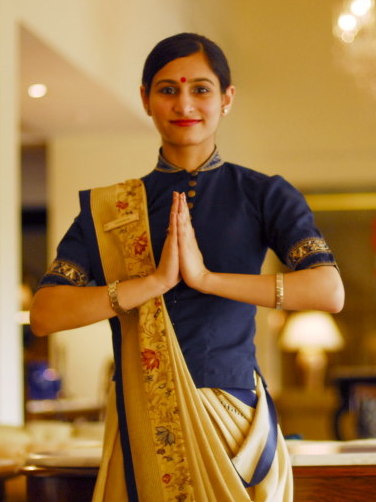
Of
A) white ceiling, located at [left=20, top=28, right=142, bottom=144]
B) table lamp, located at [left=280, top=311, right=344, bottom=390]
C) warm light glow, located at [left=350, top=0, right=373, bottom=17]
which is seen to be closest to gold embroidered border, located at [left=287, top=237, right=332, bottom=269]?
white ceiling, located at [left=20, top=28, right=142, bottom=144]

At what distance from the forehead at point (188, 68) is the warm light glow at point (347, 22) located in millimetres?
6035

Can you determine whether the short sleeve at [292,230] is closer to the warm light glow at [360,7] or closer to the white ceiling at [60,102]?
the white ceiling at [60,102]

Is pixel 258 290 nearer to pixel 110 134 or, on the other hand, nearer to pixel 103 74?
pixel 103 74

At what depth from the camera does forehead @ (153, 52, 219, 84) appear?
5.81 feet

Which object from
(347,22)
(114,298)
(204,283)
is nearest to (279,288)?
(204,283)

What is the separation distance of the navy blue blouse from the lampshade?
30.0 feet

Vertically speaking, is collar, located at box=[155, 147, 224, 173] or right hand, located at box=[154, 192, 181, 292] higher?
collar, located at box=[155, 147, 224, 173]

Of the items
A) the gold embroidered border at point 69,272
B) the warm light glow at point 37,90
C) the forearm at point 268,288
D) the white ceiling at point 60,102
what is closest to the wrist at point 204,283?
the forearm at point 268,288

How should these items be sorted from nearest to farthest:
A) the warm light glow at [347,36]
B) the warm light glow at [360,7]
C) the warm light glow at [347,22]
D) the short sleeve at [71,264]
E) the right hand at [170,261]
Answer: the right hand at [170,261], the short sleeve at [71,264], the warm light glow at [360,7], the warm light glow at [347,22], the warm light glow at [347,36]

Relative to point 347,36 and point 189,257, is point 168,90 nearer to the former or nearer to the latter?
point 189,257

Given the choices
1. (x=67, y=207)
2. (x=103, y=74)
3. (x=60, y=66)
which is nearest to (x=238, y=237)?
(x=60, y=66)

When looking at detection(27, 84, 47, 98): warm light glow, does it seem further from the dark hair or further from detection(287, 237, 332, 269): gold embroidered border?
detection(287, 237, 332, 269): gold embroidered border

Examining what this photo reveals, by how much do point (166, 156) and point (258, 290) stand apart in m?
0.36

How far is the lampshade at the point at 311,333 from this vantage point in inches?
427
